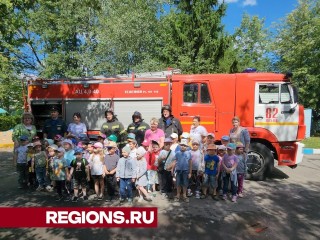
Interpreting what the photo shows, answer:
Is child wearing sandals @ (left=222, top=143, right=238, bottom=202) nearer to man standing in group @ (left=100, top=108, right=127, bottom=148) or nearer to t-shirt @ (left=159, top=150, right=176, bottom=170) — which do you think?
t-shirt @ (left=159, top=150, right=176, bottom=170)

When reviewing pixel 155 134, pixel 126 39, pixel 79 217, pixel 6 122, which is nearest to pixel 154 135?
pixel 155 134

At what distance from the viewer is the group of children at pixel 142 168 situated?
5.77 meters

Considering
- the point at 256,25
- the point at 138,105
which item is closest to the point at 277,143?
the point at 138,105

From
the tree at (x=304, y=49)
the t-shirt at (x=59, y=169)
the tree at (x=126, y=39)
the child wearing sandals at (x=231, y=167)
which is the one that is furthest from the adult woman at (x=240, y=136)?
the tree at (x=304, y=49)

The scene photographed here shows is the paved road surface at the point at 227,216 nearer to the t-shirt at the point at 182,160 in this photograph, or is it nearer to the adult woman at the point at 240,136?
the t-shirt at the point at 182,160

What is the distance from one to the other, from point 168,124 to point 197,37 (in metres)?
12.3

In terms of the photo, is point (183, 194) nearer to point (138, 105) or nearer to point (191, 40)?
point (138, 105)

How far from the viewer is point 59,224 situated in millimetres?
4730

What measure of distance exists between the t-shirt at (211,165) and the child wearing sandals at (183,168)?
0.38 m

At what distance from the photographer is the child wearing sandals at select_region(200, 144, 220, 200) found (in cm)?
584

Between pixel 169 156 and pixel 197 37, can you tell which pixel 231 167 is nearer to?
pixel 169 156

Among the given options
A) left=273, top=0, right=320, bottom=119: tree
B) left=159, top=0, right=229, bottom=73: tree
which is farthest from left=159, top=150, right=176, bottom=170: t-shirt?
left=273, top=0, right=320, bottom=119: tree

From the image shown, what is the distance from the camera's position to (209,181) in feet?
19.5

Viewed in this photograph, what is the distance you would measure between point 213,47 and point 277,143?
11638 millimetres
